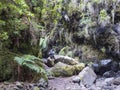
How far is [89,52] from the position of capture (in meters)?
11.2

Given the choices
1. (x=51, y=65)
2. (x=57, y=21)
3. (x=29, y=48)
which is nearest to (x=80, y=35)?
(x=57, y=21)

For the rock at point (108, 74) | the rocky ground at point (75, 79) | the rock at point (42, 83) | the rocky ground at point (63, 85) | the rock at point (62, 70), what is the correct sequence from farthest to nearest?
the rock at point (108, 74) < the rock at point (62, 70) < the rock at point (42, 83) < the rocky ground at point (75, 79) < the rocky ground at point (63, 85)

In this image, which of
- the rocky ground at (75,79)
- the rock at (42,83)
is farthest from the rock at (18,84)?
the rock at (42,83)

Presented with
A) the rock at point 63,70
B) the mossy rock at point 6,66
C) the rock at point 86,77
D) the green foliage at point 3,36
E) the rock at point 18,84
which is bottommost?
the rock at point 86,77

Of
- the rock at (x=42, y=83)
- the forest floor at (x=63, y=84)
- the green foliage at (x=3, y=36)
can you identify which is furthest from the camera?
the forest floor at (x=63, y=84)

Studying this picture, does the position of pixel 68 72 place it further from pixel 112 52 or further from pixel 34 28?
pixel 112 52

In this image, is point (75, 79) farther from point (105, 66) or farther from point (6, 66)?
point (105, 66)

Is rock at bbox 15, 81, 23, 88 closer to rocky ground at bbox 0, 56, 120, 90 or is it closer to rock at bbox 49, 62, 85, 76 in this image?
rocky ground at bbox 0, 56, 120, 90

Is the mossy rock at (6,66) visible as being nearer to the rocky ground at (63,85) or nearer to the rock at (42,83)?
the rocky ground at (63,85)

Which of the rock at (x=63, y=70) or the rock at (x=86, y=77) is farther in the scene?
the rock at (x=63, y=70)

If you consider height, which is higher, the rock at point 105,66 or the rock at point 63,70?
the rock at point 63,70

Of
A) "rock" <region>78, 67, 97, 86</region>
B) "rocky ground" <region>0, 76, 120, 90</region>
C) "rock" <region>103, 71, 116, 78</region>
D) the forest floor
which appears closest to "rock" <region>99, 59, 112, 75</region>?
"rock" <region>103, 71, 116, 78</region>

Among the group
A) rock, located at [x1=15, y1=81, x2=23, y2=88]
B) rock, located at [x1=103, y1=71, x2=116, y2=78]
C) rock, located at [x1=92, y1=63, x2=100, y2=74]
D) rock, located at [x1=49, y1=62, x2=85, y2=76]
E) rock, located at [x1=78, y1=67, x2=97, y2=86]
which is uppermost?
rock, located at [x1=15, y1=81, x2=23, y2=88]

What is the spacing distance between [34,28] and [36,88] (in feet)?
4.60
